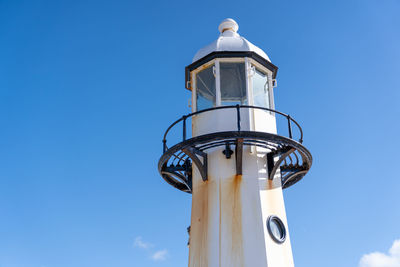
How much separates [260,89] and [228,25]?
273cm

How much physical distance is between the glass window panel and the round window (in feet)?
11.1

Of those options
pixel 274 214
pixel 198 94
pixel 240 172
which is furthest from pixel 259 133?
pixel 198 94

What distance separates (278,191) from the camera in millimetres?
12875

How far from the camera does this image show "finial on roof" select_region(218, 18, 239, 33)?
1533 centimetres

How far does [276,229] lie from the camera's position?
12.2 m

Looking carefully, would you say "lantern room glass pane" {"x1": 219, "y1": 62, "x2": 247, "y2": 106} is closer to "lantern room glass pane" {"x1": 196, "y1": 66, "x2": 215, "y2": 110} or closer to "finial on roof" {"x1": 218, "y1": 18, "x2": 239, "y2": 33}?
"lantern room glass pane" {"x1": 196, "y1": 66, "x2": 215, "y2": 110}

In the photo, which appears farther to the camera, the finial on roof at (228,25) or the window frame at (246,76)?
the finial on roof at (228,25)

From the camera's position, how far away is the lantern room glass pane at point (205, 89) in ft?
45.9

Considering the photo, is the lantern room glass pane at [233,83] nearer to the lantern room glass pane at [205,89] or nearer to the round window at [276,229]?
the lantern room glass pane at [205,89]

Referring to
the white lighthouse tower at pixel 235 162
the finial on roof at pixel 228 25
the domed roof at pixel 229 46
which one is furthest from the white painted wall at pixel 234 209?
the finial on roof at pixel 228 25

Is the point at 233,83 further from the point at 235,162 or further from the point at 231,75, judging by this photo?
the point at 235,162

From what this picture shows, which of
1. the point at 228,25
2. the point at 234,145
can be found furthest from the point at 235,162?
the point at 228,25

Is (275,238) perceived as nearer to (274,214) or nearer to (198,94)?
(274,214)

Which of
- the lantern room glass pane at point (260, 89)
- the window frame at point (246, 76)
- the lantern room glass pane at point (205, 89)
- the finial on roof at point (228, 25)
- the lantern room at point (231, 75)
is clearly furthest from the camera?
the finial on roof at point (228, 25)
